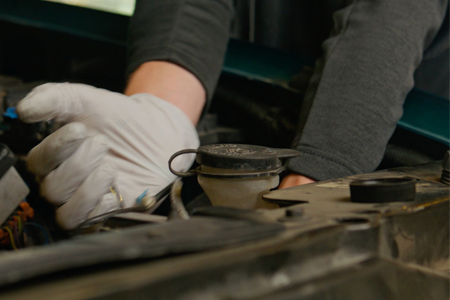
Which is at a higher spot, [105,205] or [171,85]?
[171,85]

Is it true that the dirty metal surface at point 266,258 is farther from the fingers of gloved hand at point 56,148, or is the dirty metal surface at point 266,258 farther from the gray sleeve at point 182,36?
the gray sleeve at point 182,36

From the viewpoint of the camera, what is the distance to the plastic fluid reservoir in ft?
1.88

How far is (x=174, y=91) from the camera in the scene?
3.25 ft

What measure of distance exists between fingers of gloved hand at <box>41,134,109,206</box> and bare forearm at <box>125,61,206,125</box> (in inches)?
11.2

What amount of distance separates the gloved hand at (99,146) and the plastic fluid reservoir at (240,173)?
0.71ft

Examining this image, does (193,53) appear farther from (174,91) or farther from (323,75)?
(323,75)

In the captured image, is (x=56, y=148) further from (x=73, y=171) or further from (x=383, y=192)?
(x=383, y=192)

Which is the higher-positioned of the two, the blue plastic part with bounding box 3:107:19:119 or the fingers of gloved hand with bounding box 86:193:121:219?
the blue plastic part with bounding box 3:107:19:119

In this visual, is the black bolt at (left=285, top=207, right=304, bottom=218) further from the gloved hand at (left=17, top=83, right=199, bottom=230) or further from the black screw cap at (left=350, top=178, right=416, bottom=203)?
the gloved hand at (left=17, top=83, right=199, bottom=230)

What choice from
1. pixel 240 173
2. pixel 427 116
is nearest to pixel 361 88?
pixel 427 116

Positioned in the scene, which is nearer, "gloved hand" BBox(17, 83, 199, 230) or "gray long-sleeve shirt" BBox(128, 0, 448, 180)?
"gloved hand" BBox(17, 83, 199, 230)

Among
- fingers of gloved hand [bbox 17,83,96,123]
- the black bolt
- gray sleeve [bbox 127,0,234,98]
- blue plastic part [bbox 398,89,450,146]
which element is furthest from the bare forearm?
the black bolt

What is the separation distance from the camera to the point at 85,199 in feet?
2.34

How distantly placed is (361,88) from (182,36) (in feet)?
1.56
